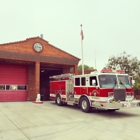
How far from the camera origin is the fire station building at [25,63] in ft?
62.2

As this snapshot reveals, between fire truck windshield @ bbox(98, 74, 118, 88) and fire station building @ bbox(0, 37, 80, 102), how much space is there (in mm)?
10419

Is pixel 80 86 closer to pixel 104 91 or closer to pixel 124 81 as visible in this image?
pixel 104 91

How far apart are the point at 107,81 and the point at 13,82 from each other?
1301 centimetres

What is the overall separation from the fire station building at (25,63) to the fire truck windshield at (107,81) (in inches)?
410

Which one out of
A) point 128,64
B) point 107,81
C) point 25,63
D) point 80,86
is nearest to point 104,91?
point 107,81

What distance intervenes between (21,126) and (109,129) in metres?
3.60

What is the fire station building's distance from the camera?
19.0 meters

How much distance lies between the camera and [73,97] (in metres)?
13.4

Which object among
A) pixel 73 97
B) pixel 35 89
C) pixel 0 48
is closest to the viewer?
pixel 73 97

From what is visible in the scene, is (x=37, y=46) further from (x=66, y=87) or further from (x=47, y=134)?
(x=47, y=134)

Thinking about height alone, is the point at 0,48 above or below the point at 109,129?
above

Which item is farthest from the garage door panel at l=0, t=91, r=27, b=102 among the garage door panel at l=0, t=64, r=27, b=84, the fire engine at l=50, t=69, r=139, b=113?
the fire engine at l=50, t=69, r=139, b=113

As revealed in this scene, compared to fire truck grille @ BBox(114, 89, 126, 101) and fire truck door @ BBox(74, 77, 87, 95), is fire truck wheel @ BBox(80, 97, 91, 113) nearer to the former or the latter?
fire truck door @ BBox(74, 77, 87, 95)

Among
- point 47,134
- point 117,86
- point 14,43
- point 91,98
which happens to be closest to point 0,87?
point 14,43
